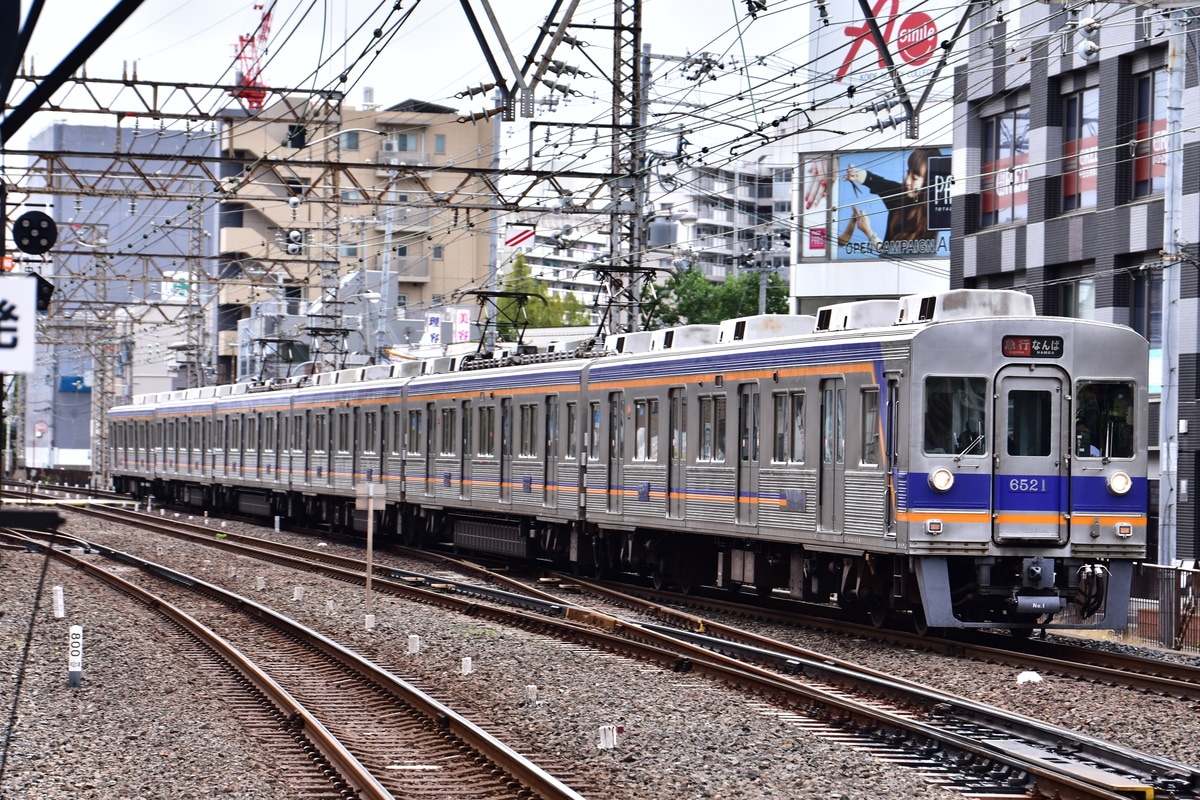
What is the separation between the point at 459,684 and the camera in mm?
13055

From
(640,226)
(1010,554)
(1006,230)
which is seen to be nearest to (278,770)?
(1010,554)

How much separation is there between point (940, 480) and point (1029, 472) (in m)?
0.98

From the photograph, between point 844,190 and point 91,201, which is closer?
point 844,190

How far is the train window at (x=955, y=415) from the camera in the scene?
1454cm

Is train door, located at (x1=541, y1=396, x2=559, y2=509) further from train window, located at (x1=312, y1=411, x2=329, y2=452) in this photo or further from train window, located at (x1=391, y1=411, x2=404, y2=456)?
train window, located at (x1=312, y1=411, x2=329, y2=452)

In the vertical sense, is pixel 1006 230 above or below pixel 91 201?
below

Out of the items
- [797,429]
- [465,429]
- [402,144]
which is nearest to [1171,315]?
[797,429]

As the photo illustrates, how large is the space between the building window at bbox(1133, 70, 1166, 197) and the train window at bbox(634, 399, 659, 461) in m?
13.2

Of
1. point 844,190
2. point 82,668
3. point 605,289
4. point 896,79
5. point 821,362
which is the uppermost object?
point 844,190

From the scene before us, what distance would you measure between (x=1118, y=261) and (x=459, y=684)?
20697mm

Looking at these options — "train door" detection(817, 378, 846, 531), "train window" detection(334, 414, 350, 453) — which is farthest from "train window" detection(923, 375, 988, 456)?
"train window" detection(334, 414, 350, 453)

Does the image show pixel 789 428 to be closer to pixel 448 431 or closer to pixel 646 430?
pixel 646 430

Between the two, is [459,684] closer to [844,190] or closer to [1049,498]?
[1049,498]

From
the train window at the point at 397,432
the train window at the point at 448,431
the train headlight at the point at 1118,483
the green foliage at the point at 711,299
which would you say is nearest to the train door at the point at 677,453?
the train headlight at the point at 1118,483
